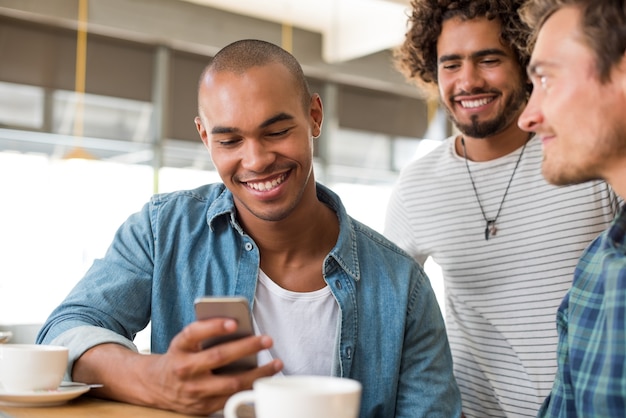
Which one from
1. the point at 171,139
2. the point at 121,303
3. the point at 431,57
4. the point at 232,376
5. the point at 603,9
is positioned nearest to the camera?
the point at 232,376

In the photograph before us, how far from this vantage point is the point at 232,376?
1.36m

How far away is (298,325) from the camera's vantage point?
1848 millimetres

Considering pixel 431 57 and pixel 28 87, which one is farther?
pixel 28 87

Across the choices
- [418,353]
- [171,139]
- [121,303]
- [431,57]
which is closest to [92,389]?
[121,303]

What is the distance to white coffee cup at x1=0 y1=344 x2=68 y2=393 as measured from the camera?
140 centimetres

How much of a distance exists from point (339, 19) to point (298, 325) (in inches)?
280

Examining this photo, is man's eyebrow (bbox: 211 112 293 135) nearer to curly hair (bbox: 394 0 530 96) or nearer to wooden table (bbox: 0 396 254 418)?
wooden table (bbox: 0 396 254 418)

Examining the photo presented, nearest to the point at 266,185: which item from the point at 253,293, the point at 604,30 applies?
the point at 253,293

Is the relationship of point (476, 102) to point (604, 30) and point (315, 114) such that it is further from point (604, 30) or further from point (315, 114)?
point (604, 30)

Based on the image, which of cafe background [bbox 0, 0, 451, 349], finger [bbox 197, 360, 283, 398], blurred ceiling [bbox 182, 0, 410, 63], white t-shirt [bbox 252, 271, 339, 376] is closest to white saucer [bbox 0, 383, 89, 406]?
finger [bbox 197, 360, 283, 398]

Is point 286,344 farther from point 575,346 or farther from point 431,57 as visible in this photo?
point 431,57

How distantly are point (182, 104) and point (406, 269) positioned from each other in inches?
250

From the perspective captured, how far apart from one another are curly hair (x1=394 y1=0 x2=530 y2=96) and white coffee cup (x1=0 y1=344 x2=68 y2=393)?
1572 mm

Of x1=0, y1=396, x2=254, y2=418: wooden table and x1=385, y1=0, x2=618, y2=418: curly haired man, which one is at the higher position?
x1=385, y1=0, x2=618, y2=418: curly haired man
